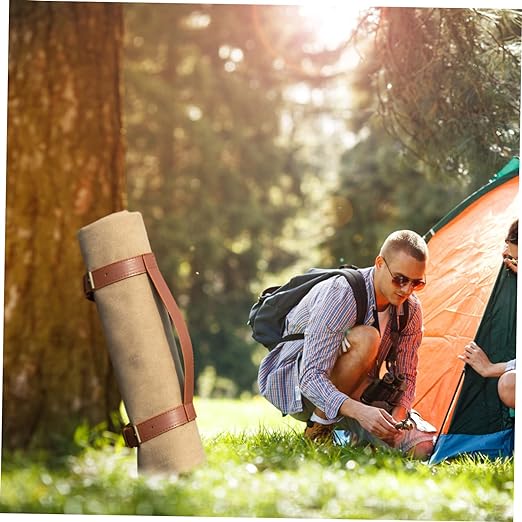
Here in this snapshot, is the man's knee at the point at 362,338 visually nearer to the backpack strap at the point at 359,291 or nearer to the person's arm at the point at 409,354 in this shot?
the backpack strap at the point at 359,291

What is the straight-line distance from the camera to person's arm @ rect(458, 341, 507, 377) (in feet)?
9.57

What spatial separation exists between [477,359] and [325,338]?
65 centimetres

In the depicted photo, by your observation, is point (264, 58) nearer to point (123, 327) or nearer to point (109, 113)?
Result: point (109, 113)

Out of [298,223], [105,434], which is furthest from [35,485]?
[298,223]

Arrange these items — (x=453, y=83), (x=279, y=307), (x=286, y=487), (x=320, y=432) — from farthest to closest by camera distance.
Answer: (x=453, y=83)
(x=279, y=307)
(x=320, y=432)
(x=286, y=487)

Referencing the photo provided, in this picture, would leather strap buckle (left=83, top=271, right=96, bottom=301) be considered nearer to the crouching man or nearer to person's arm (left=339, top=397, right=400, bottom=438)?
the crouching man

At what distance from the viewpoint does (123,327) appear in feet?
8.54

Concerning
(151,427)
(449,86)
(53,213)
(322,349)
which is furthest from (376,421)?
(449,86)

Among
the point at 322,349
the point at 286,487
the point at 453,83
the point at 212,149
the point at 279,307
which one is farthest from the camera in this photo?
the point at 212,149

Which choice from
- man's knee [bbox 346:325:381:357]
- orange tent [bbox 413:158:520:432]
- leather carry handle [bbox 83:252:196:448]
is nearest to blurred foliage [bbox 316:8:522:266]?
orange tent [bbox 413:158:520:432]

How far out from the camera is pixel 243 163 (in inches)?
371

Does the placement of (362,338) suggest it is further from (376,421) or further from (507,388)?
(507,388)

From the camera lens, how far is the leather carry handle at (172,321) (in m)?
2.57

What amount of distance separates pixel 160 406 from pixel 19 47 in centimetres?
169
